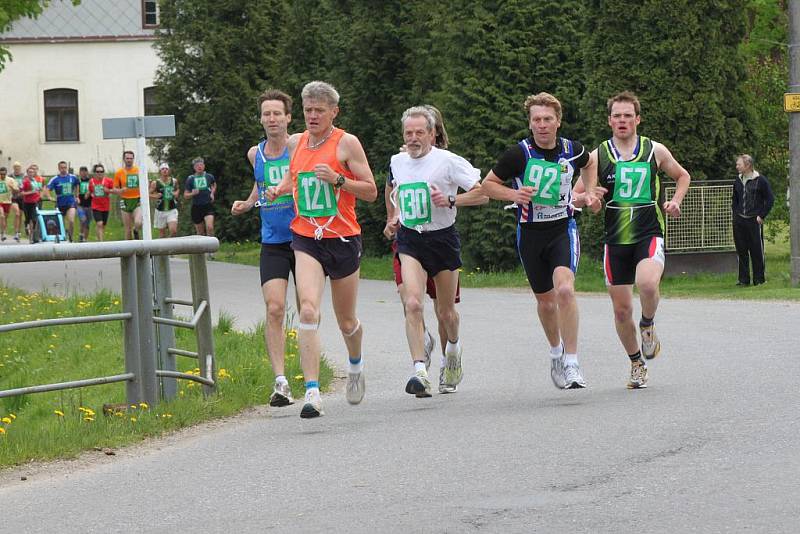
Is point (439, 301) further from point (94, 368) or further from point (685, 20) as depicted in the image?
point (685, 20)

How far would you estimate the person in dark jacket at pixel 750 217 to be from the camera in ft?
75.3

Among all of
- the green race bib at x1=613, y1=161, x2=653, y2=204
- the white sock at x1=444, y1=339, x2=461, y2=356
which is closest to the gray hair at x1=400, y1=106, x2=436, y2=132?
the green race bib at x1=613, y1=161, x2=653, y2=204

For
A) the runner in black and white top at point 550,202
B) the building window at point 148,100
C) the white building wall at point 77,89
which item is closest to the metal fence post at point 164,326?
the runner in black and white top at point 550,202

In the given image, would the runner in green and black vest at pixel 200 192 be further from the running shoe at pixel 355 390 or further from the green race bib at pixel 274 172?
the running shoe at pixel 355 390

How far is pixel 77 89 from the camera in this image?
62000mm

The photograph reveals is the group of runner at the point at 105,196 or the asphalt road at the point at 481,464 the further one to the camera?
the group of runner at the point at 105,196

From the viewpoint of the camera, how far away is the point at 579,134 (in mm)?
27156

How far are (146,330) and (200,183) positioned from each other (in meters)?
21.4

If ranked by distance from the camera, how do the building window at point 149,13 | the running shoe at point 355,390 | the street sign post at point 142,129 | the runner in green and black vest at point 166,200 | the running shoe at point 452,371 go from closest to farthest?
the running shoe at point 355,390, the running shoe at point 452,371, the street sign post at point 142,129, the runner in green and black vest at point 166,200, the building window at point 149,13

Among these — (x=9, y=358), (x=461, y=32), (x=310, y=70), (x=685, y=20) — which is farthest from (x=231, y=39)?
(x=9, y=358)

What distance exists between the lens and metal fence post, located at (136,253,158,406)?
10242 mm

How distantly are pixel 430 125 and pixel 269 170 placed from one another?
1.17 meters

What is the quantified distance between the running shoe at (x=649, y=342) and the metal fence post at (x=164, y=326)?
3403 mm

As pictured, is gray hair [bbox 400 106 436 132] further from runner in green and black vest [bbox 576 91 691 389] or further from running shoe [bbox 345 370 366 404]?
running shoe [bbox 345 370 366 404]
